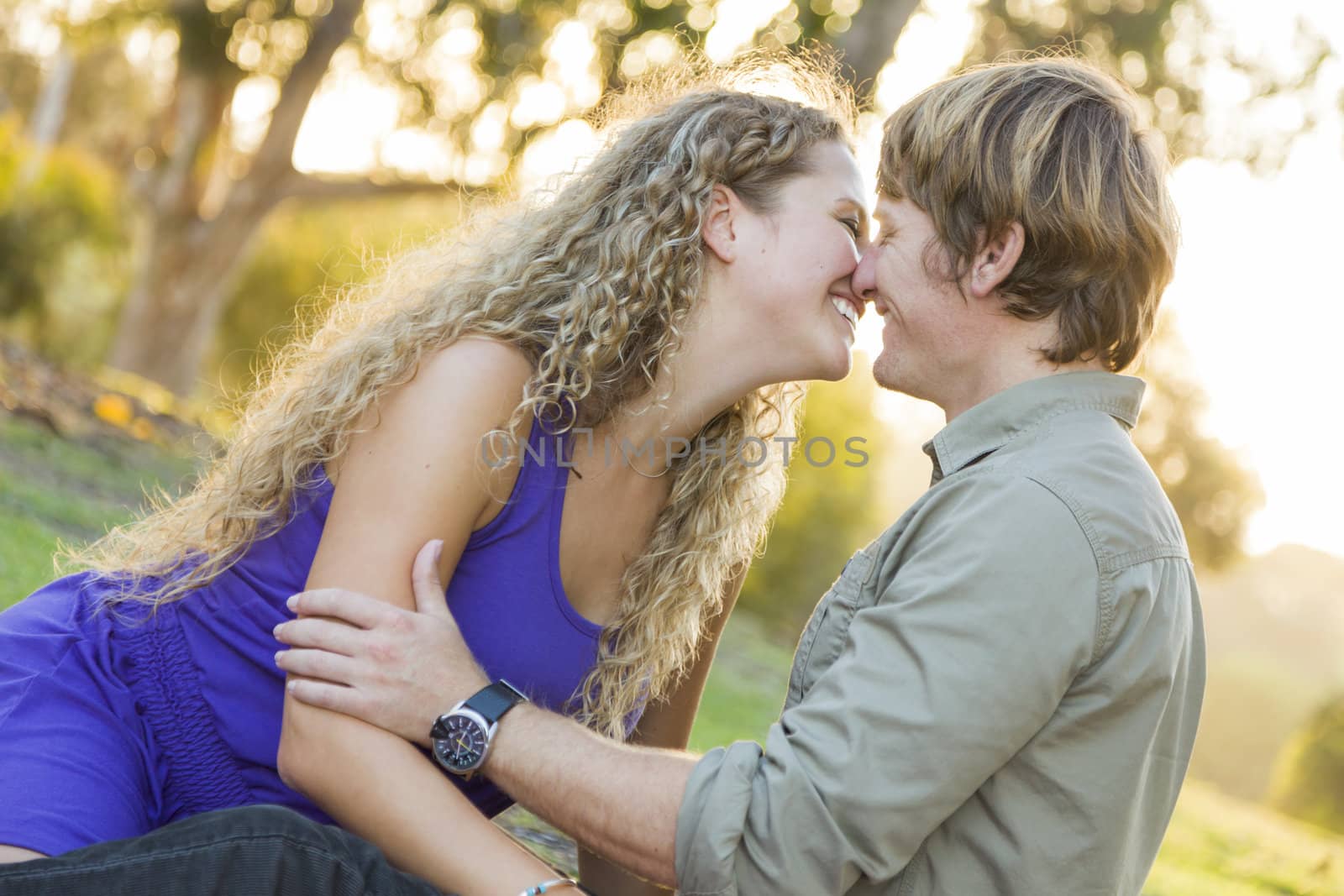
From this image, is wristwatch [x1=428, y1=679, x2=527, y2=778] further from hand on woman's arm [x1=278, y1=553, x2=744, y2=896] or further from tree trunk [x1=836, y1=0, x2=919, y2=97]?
tree trunk [x1=836, y1=0, x2=919, y2=97]

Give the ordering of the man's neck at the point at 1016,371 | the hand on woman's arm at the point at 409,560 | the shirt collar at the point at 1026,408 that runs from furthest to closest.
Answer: the man's neck at the point at 1016,371 → the shirt collar at the point at 1026,408 → the hand on woman's arm at the point at 409,560

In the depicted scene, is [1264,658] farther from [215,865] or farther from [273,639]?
[215,865]

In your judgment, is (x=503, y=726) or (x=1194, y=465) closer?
(x=503, y=726)

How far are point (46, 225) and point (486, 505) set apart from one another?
1238cm

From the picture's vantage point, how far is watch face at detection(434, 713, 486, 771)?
208 cm

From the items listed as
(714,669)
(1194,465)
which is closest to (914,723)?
(714,669)

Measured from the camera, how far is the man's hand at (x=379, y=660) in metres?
2.11

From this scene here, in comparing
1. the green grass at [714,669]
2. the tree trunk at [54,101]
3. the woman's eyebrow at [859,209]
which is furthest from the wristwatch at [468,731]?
the tree trunk at [54,101]

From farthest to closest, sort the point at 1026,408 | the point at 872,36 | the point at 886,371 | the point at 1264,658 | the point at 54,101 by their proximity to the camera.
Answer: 1. the point at 1264,658
2. the point at 54,101
3. the point at 872,36
4. the point at 886,371
5. the point at 1026,408

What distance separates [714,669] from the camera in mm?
8039

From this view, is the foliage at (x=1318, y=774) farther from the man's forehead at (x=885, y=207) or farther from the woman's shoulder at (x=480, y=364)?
the woman's shoulder at (x=480, y=364)

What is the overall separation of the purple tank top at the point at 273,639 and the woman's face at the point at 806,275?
22.3 inches

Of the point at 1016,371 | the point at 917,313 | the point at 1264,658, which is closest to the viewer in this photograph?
the point at 1016,371

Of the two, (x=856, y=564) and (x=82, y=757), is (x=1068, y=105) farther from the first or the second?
(x=82, y=757)
